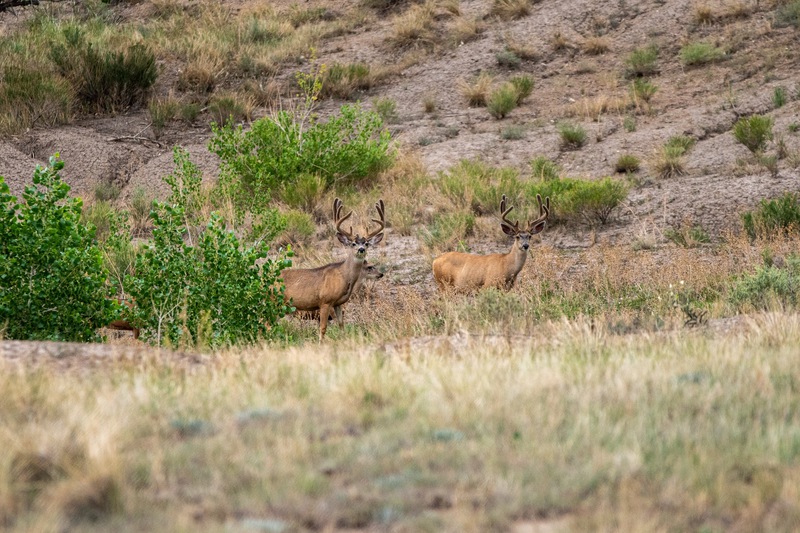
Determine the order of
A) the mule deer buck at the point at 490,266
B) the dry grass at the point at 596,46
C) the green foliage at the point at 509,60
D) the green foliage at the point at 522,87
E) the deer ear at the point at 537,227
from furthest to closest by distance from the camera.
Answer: the green foliage at the point at 509,60 < the dry grass at the point at 596,46 < the green foliage at the point at 522,87 < the deer ear at the point at 537,227 < the mule deer buck at the point at 490,266

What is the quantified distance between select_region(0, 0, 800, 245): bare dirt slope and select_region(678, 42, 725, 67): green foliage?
0.17 metres

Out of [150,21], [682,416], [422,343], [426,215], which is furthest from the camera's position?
[150,21]

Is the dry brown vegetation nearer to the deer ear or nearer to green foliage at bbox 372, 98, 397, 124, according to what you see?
green foliage at bbox 372, 98, 397, 124

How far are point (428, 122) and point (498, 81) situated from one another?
2.95 meters

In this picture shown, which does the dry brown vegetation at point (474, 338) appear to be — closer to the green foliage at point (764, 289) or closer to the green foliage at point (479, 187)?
the green foliage at point (479, 187)

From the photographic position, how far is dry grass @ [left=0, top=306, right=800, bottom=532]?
187 inches

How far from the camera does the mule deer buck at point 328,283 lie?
1431cm

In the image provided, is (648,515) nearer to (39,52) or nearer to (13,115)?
(13,115)

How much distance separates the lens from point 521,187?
20.5 meters

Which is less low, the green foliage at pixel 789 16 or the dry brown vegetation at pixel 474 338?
the green foliage at pixel 789 16

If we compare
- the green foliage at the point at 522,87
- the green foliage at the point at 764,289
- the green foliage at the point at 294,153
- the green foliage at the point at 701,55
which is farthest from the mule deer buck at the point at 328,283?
the green foliage at the point at 701,55

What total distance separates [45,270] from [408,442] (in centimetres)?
700

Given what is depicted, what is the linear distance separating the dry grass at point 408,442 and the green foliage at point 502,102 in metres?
19.0

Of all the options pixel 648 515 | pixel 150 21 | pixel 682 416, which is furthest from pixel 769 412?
pixel 150 21
